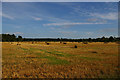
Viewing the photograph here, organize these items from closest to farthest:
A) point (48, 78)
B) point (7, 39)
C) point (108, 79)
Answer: point (108, 79)
point (48, 78)
point (7, 39)

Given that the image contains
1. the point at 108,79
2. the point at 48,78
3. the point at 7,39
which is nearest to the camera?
the point at 108,79

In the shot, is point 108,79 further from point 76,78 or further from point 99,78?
point 76,78

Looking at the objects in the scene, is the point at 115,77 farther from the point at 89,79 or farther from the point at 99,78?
the point at 89,79

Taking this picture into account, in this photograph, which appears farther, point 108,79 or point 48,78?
point 48,78

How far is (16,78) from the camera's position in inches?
358

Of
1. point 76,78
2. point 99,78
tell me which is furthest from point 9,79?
point 99,78

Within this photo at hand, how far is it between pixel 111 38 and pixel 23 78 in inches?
6013

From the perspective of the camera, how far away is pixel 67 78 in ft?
29.2

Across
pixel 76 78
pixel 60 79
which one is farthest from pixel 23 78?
pixel 76 78

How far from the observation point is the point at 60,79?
28.6ft

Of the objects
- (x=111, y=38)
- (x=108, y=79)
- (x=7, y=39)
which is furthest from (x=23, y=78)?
(x=111, y=38)

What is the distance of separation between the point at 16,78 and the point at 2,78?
4.26ft

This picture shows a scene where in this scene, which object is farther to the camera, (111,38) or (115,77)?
(111,38)

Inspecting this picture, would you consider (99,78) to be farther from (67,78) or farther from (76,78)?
(67,78)
